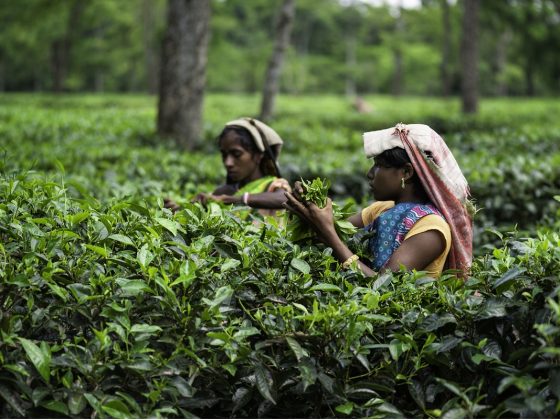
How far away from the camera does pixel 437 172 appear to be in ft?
9.76

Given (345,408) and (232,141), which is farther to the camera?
(232,141)

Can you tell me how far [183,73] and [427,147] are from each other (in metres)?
6.67

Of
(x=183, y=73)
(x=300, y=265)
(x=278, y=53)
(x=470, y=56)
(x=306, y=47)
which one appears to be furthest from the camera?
(x=306, y=47)

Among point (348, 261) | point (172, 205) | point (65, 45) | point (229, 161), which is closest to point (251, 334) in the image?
point (348, 261)

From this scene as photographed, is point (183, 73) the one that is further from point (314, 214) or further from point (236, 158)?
point (314, 214)

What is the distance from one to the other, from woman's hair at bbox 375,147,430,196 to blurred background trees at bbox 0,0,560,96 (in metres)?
12.7

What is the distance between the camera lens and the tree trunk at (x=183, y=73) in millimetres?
8969

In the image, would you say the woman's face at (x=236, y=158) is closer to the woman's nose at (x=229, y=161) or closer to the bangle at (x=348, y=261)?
the woman's nose at (x=229, y=161)

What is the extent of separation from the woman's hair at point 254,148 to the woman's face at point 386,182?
1605 mm

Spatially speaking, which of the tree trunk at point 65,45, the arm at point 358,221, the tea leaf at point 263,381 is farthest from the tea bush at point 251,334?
the tree trunk at point 65,45

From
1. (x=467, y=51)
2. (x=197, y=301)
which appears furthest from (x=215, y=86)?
(x=197, y=301)

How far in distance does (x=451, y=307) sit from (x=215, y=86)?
53.9 metres

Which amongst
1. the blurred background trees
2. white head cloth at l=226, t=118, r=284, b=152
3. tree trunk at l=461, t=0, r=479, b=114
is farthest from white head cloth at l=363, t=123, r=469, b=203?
tree trunk at l=461, t=0, r=479, b=114

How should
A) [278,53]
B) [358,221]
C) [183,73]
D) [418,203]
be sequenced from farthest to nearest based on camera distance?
[278,53] < [183,73] < [358,221] < [418,203]
